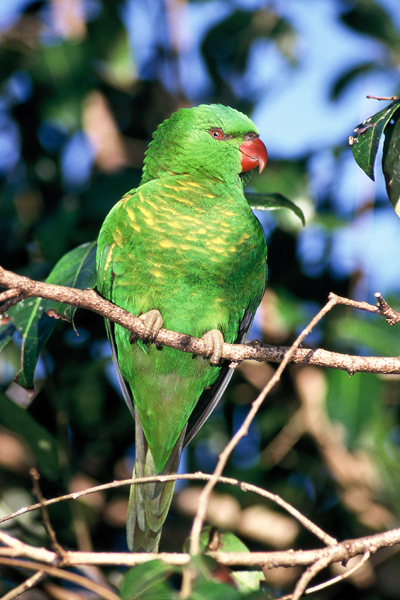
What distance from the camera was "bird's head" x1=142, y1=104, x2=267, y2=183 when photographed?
8.16 feet

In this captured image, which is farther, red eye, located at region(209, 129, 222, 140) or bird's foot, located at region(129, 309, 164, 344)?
red eye, located at region(209, 129, 222, 140)

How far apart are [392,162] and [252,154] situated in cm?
98

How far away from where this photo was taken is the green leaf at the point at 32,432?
82.0 inches

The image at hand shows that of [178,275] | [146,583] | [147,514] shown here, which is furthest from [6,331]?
[146,583]

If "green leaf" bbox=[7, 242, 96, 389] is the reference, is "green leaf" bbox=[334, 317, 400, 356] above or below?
below

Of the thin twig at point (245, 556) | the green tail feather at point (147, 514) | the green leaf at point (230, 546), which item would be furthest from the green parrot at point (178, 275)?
the thin twig at point (245, 556)

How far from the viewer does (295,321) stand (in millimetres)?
2723

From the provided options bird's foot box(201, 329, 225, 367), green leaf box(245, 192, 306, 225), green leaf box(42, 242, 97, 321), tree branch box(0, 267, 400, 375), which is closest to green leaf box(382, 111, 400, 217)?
tree branch box(0, 267, 400, 375)

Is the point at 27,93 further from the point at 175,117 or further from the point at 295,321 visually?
the point at 295,321

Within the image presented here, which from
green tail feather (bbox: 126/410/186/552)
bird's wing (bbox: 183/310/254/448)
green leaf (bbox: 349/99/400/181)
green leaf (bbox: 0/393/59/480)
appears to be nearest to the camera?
green leaf (bbox: 349/99/400/181)

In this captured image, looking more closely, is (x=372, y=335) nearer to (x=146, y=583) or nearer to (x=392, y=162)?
(x=392, y=162)

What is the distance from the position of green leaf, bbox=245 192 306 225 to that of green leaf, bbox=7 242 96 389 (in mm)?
717

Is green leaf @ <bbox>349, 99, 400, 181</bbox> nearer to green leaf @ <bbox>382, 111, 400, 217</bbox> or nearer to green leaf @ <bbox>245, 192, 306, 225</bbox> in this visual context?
green leaf @ <bbox>382, 111, 400, 217</bbox>

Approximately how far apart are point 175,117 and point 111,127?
100 cm
